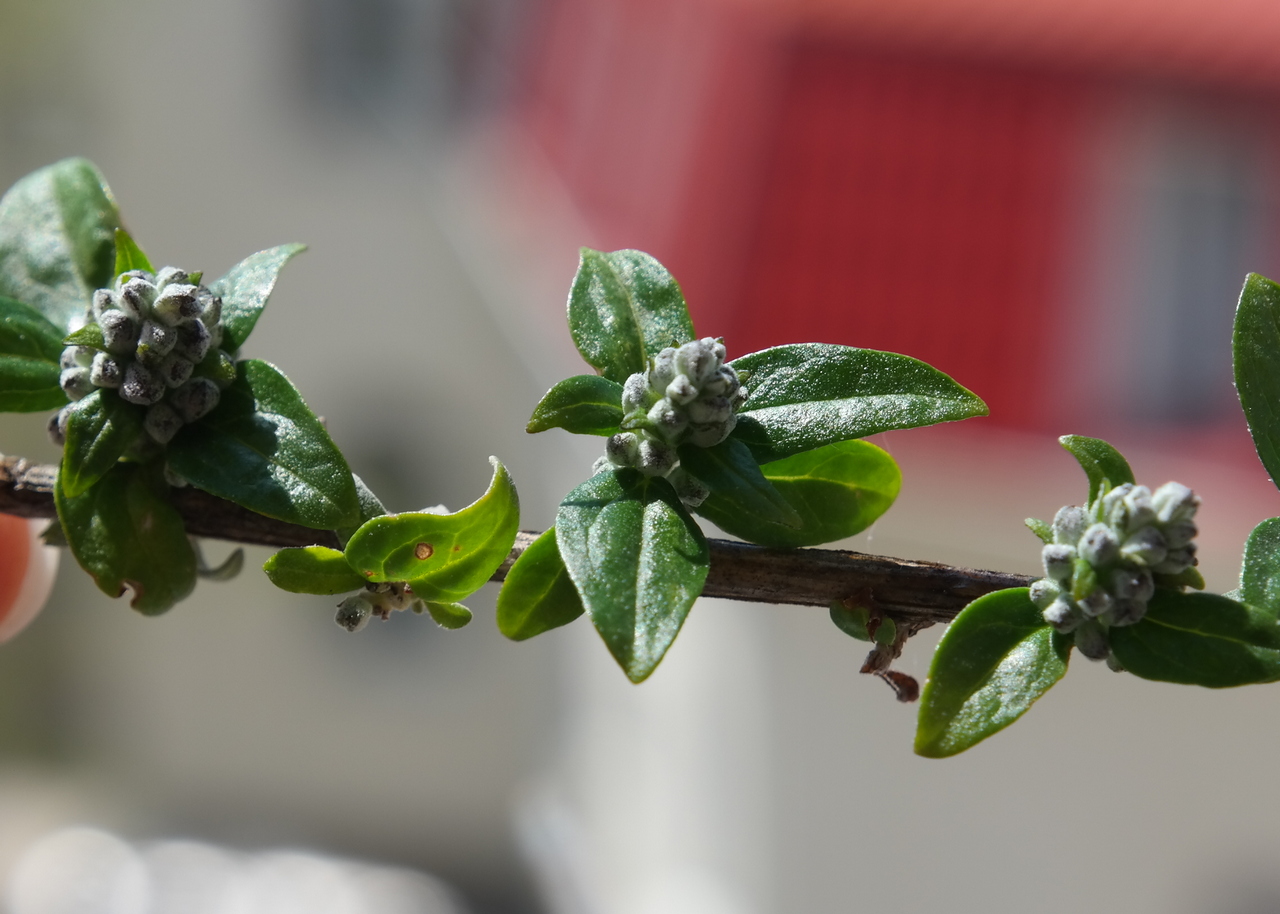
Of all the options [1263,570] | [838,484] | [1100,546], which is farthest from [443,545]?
[1263,570]

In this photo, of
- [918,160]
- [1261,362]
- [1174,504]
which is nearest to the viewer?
[1174,504]

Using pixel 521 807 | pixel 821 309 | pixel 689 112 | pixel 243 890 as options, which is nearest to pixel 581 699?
pixel 521 807

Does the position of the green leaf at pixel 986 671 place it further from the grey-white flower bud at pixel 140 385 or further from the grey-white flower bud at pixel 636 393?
the grey-white flower bud at pixel 140 385

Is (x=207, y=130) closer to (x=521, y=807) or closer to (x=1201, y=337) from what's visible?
(x=521, y=807)

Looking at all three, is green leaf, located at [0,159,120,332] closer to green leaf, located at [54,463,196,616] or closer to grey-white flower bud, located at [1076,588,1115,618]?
green leaf, located at [54,463,196,616]

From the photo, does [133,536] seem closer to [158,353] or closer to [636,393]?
[158,353]

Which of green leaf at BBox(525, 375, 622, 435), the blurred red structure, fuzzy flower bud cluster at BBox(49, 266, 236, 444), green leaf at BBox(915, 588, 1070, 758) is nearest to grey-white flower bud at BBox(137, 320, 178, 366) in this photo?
fuzzy flower bud cluster at BBox(49, 266, 236, 444)
